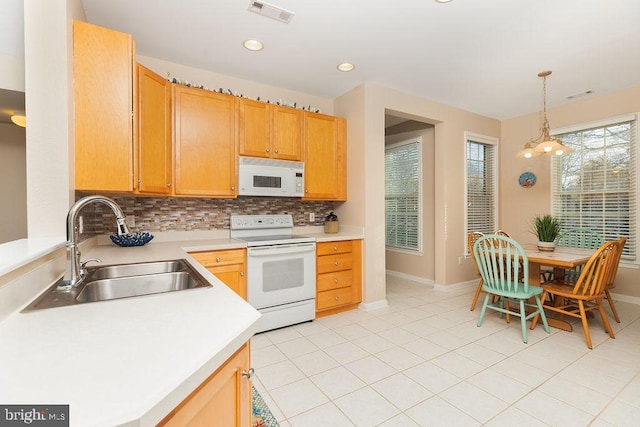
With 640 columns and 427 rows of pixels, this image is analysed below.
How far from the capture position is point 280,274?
9.34 feet

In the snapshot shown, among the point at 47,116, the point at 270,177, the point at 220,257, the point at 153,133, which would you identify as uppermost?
the point at 153,133

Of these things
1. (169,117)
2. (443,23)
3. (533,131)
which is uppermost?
(443,23)

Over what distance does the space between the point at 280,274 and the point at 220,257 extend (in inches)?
24.0

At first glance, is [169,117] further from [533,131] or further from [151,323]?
[533,131]

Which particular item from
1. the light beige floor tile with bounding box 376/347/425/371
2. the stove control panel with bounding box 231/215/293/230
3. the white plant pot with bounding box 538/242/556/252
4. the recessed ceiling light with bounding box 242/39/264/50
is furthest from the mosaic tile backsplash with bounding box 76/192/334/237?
the white plant pot with bounding box 538/242/556/252

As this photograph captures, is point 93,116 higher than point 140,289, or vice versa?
point 93,116

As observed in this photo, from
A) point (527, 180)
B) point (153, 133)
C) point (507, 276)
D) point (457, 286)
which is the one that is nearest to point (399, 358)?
point (507, 276)

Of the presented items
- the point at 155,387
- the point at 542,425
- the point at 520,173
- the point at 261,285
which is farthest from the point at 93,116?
the point at 520,173

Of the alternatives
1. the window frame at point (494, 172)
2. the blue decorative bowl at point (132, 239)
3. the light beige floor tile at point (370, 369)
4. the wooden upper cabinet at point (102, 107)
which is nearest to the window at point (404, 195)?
the window frame at point (494, 172)

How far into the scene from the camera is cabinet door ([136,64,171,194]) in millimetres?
2150

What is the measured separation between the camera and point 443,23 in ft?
7.32

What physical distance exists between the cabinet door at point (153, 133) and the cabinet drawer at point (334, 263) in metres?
1.67

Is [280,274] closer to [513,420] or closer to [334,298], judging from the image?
[334,298]

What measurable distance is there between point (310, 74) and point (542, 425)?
3340 mm
